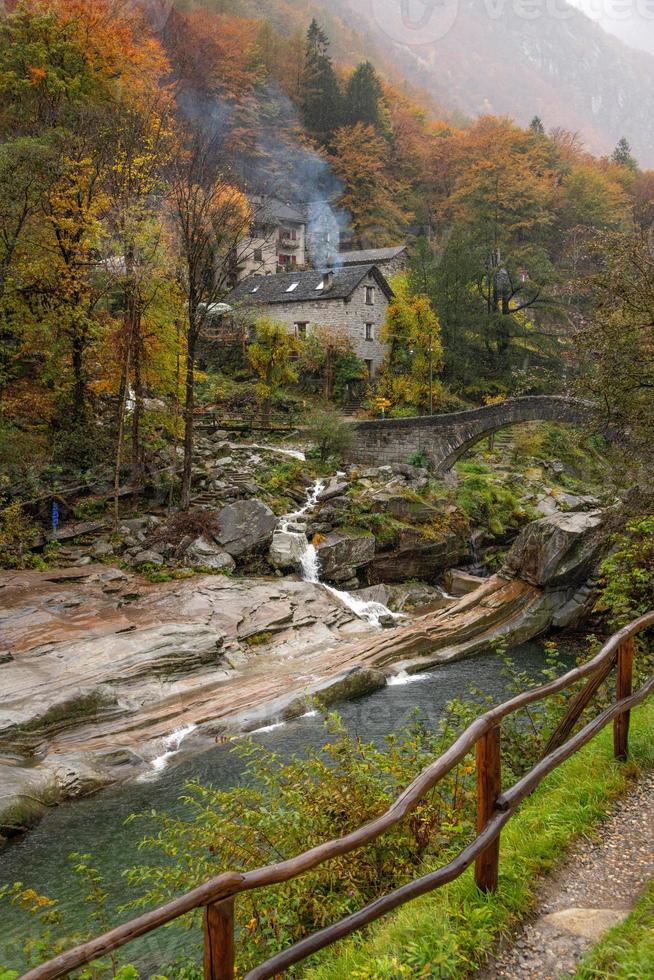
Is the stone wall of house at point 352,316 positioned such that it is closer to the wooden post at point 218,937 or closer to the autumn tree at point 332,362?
the autumn tree at point 332,362

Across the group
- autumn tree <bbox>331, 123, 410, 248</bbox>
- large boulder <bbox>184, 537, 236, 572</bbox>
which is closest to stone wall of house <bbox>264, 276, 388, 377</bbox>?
autumn tree <bbox>331, 123, 410, 248</bbox>

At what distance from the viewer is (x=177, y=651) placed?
45.6 feet

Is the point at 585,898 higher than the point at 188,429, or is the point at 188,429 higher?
the point at 188,429

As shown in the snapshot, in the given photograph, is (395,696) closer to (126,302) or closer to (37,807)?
(37,807)

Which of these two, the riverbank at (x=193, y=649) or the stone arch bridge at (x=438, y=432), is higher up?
the stone arch bridge at (x=438, y=432)

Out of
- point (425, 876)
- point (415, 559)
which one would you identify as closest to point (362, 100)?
point (415, 559)

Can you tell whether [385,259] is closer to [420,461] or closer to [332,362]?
[332,362]

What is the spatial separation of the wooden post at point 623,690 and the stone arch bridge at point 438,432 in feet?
77.2

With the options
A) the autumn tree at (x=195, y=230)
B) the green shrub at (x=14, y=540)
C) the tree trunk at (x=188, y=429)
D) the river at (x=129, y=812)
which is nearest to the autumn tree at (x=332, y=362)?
the autumn tree at (x=195, y=230)

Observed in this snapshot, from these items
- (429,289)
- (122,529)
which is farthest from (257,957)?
(429,289)

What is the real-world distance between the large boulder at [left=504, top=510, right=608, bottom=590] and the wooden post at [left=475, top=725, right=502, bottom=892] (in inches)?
608

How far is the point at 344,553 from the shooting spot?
2153 centimetres

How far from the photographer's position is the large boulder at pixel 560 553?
18.7 metres

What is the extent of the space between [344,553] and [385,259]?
33553mm
